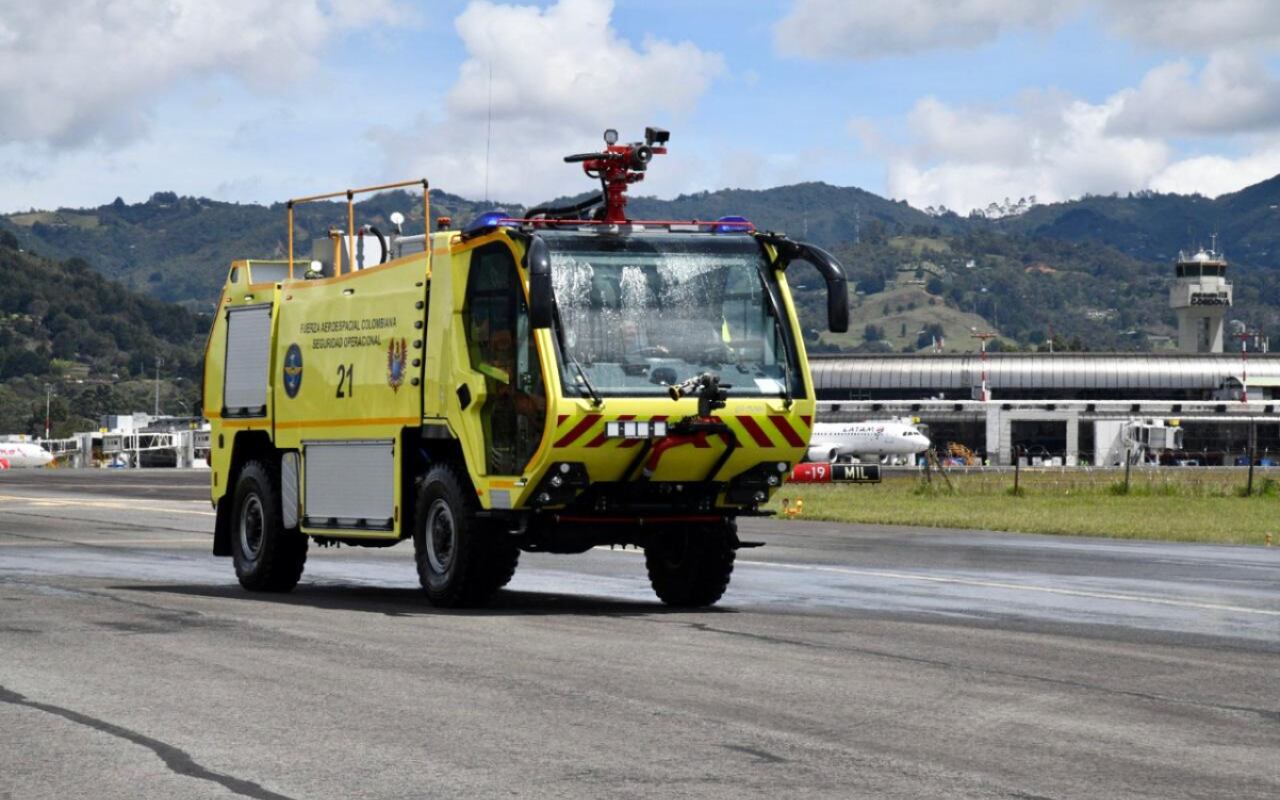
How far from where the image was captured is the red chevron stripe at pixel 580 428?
1580 centimetres

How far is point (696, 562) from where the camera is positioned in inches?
709

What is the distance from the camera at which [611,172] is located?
1730 cm

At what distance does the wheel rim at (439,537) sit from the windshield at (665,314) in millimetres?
2079

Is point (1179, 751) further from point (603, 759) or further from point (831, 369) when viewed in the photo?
point (831, 369)

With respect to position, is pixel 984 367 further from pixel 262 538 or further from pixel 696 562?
pixel 696 562

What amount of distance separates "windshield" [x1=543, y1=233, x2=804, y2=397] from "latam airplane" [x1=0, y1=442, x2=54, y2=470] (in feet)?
394

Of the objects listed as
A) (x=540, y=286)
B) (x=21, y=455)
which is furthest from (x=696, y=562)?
(x=21, y=455)

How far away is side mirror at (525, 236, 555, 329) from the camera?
15.4 meters

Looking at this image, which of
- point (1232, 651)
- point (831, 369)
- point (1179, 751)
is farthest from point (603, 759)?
point (831, 369)

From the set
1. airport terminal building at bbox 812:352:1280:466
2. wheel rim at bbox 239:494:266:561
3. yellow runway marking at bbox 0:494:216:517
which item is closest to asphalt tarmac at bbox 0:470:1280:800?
wheel rim at bbox 239:494:266:561

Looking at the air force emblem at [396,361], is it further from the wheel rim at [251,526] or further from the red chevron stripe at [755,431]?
the red chevron stripe at [755,431]

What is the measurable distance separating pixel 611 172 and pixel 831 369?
159 metres

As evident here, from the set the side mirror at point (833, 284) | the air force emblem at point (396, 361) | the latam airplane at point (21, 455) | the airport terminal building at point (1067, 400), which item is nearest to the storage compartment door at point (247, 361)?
the air force emblem at point (396, 361)

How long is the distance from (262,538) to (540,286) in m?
6.07
